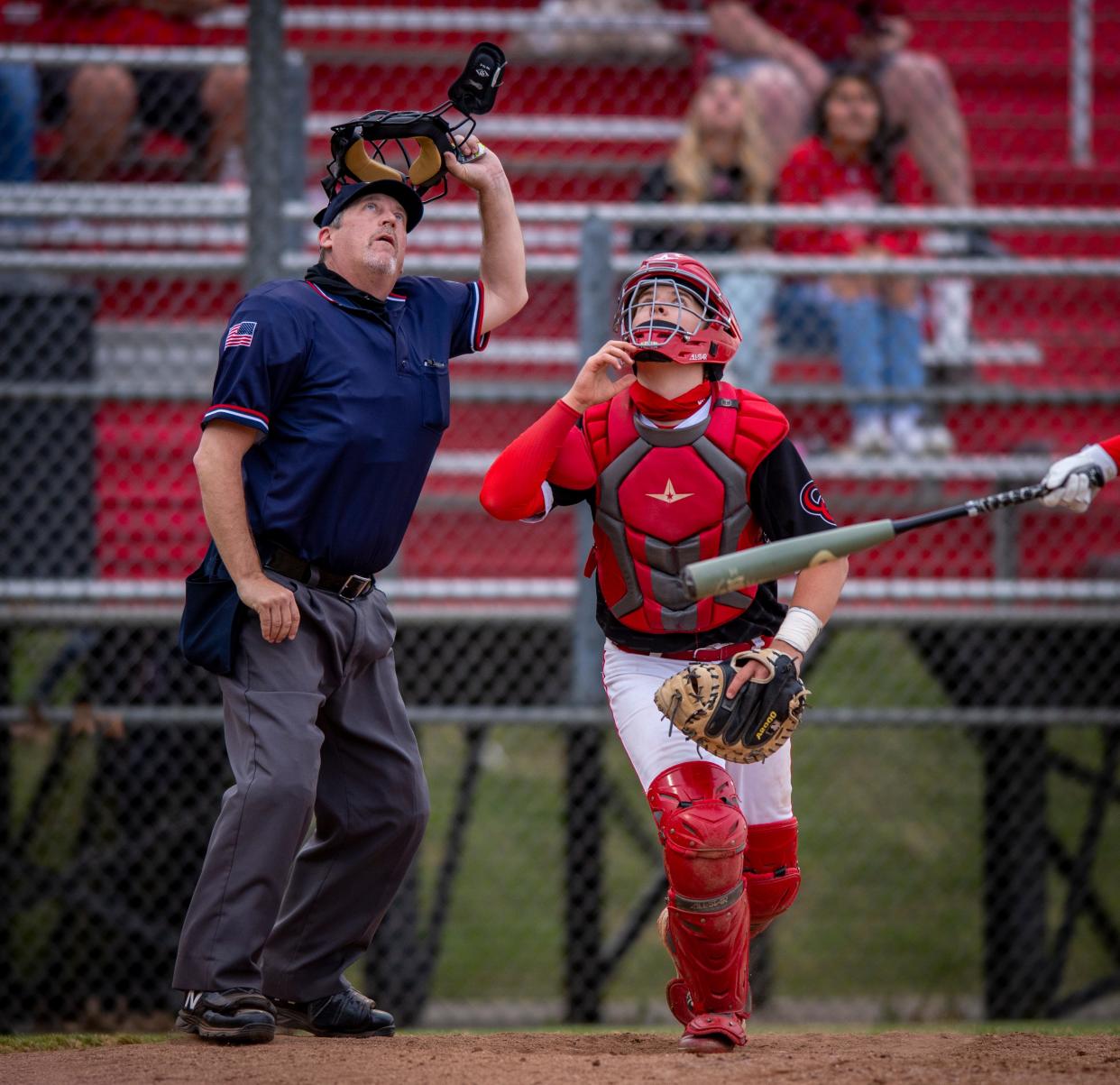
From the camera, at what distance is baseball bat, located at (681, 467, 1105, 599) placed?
10.3ft

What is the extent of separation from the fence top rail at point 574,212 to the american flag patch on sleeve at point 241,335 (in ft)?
7.39

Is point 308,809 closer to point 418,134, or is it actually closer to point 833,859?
point 418,134

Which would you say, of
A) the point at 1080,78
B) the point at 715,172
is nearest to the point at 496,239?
the point at 715,172

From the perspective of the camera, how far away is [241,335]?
11.3 feet

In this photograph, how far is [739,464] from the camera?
3.53 metres

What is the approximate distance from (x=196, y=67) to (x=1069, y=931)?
5.32 metres

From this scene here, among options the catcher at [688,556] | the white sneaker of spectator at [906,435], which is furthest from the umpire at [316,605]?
the white sneaker of spectator at [906,435]

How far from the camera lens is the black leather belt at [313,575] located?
11.5ft

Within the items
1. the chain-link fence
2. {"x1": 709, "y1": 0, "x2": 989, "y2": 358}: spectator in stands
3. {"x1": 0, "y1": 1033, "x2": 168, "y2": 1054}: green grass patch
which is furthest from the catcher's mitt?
{"x1": 709, "y1": 0, "x2": 989, "y2": 358}: spectator in stands

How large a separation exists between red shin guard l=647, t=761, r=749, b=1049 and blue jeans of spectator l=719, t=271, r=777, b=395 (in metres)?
2.55

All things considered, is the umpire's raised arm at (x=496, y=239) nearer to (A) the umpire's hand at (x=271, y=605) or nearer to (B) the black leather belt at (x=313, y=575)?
(B) the black leather belt at (x=313, y=575)

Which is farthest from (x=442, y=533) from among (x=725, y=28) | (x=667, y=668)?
(x=667, y=668)

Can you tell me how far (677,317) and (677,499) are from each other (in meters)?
0.41

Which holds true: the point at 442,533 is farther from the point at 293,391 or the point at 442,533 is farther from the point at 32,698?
the point at 293,391
